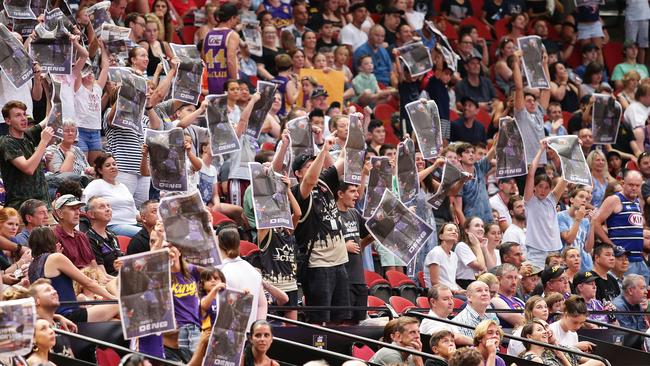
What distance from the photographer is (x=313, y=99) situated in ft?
47.3

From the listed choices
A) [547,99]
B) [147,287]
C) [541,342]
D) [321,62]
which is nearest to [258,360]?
[147,287]

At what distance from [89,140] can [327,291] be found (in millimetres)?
3014

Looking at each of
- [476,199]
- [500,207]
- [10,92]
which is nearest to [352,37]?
[500,207]

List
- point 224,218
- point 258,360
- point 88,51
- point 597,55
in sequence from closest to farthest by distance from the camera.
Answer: point 258,360 < point 224,218 < point 88,51 < point 597,55

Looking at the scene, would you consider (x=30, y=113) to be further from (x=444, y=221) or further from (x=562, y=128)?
(x=562, y=128)

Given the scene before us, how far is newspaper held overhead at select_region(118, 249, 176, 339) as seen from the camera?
7.75 metres

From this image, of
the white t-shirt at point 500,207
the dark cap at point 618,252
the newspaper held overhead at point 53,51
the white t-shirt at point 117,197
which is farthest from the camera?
the white t-shirt at point 500,207

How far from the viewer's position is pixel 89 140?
12.1 m

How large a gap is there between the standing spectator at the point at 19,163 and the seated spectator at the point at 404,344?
2.95 m

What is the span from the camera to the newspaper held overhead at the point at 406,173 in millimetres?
11898

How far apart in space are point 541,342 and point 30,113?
497 centimetres

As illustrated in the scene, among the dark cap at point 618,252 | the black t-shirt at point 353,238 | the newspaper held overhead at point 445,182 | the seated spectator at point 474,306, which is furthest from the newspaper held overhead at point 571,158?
the seated spectator at point 474,306

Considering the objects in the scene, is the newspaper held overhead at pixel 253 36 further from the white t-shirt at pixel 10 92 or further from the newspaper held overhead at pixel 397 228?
the newspaper held overhead at pixel 397 228

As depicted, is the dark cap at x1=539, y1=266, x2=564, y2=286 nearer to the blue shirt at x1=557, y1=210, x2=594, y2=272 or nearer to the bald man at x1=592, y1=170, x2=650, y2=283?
the blue shirt at x1=557, y1=210, x2=594, y2=272
